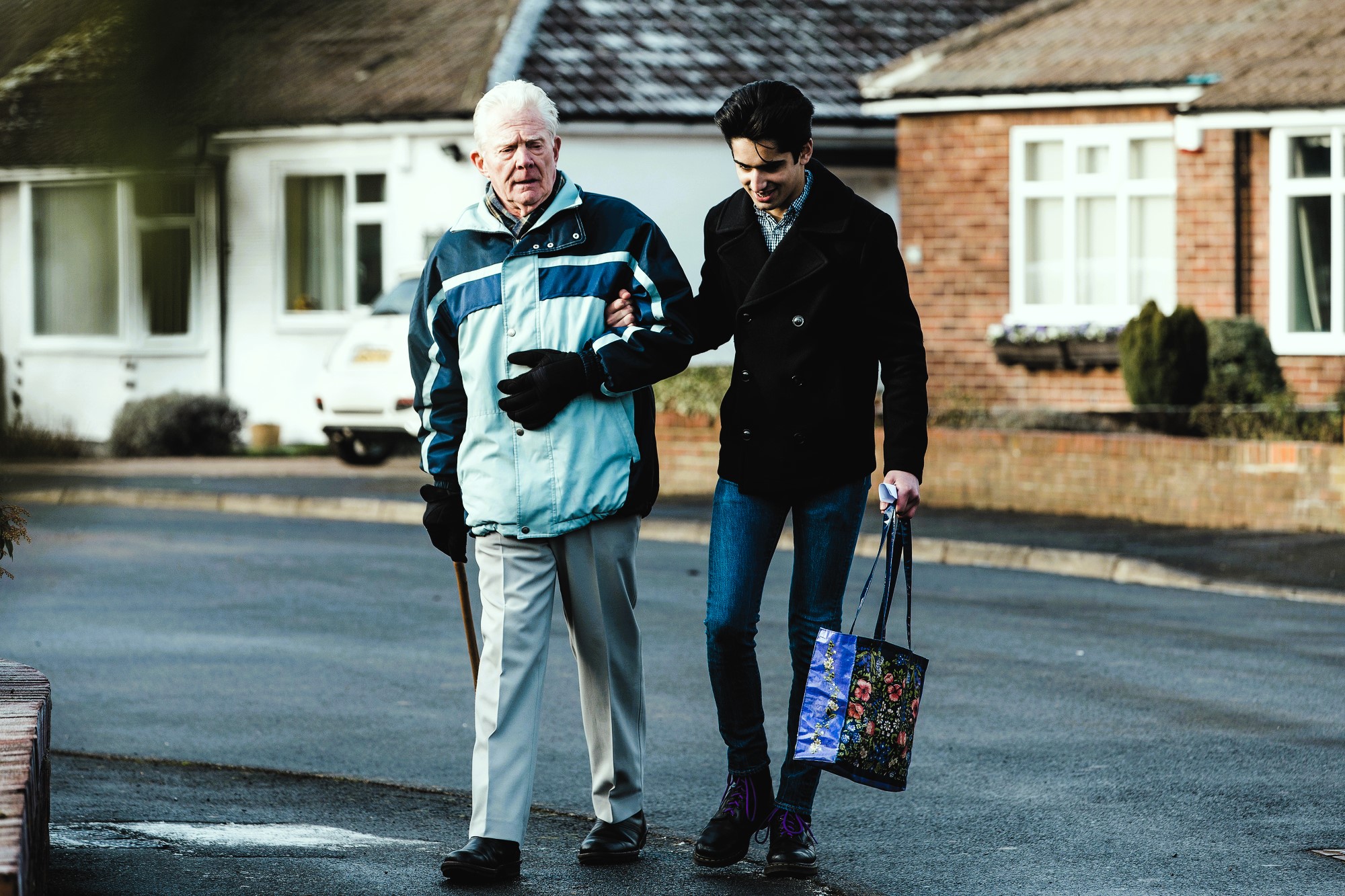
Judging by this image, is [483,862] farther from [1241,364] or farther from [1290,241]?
[1290,241]

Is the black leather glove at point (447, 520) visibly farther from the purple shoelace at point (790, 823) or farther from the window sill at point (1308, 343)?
the window sill at point (1308, 343)

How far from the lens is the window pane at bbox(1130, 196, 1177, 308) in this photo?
1881 centimetres

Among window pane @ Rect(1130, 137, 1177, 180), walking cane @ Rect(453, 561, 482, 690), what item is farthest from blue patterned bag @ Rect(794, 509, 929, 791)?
window pane @ Rect(1130, 137, 1177, 180)

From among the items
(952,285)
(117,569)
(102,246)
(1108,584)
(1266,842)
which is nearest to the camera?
(102,246)

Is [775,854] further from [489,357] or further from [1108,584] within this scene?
[1108,584]

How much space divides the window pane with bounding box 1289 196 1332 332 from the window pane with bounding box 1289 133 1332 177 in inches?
9.0

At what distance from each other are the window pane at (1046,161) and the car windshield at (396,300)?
628 cm

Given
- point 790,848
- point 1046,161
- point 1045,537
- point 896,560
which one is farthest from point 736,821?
point 1046,161

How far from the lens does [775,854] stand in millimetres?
4762

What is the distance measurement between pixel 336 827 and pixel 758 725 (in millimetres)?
1287

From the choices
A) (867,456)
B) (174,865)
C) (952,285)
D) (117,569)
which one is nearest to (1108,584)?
(117,569)

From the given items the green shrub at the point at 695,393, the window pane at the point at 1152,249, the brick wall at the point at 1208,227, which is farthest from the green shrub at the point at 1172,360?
the green shrub at the point at 695,393

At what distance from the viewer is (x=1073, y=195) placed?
19.4 meters

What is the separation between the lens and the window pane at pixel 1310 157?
57.7ft
